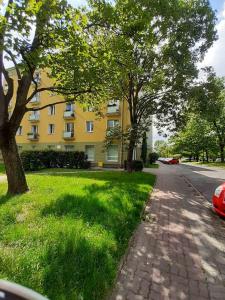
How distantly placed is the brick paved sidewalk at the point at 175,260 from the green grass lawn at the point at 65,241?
0.27m

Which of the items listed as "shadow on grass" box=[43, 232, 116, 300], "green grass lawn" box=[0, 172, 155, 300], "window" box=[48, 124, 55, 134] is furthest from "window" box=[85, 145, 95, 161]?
"shadow on grass" box=[43, 232, 116, 300]

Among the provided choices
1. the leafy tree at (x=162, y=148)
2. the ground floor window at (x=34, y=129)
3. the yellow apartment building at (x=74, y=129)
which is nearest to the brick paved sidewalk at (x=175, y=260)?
the yellow apartment building at (x=74, y=129)

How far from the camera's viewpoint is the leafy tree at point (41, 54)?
259 inches

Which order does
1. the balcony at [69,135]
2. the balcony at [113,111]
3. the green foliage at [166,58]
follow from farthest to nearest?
1. the balcony at [69,135]
2. the balcony at [113,111]
3. the green foliage at [166,58]

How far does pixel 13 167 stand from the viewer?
9.30 metres

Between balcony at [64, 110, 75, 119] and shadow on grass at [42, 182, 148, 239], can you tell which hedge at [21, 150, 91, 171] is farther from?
shadow on grass at [42, 182, 148, 239]

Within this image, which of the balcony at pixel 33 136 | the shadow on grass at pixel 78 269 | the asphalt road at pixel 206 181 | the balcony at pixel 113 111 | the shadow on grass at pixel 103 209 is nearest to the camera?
the shadow on grass at pixel 78 269

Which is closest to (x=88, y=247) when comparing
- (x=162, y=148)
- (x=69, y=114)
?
(x=69, y=114)

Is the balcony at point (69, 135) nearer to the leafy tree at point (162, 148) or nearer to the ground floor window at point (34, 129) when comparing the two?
the ground floor window at point (34, 129)

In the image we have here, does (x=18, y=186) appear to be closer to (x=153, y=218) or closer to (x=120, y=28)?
(x=153, y=218)

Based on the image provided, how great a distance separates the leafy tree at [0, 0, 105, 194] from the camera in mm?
6566

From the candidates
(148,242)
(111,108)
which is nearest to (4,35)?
(148,242)

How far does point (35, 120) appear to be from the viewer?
3897 cm

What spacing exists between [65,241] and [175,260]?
6.07 ft
